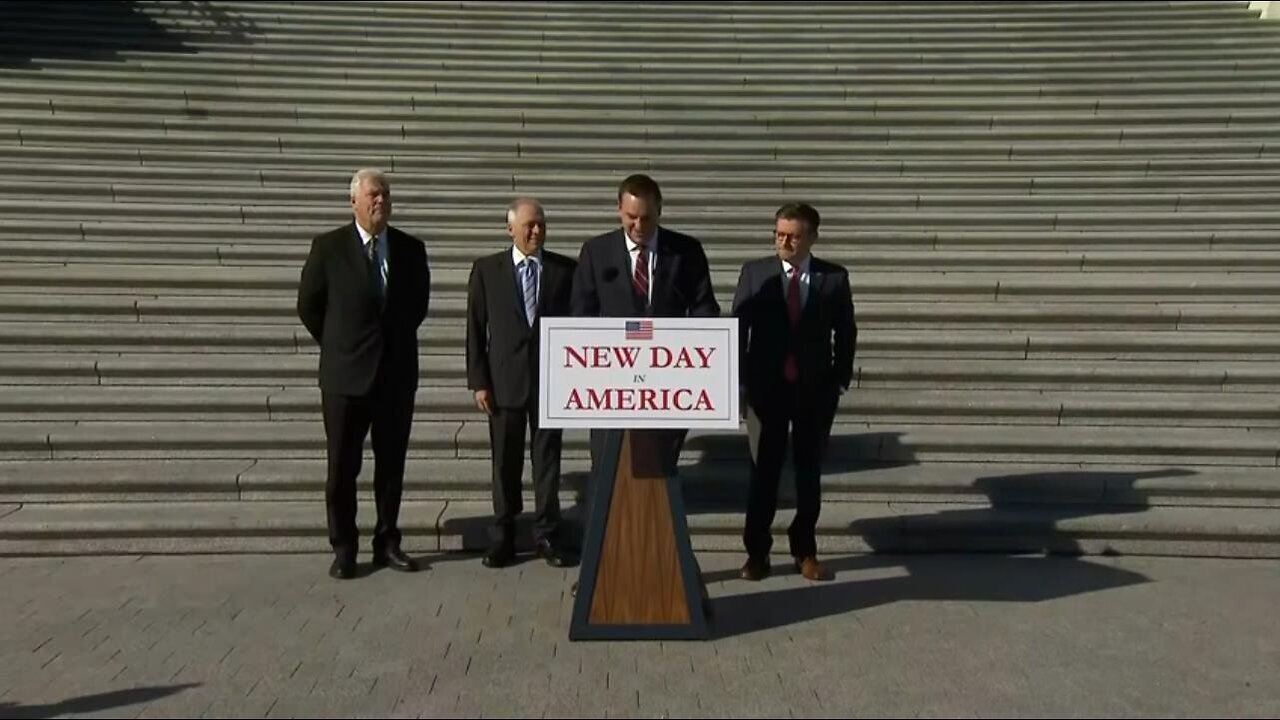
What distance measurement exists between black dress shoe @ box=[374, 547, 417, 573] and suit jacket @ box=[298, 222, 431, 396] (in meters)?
0.80

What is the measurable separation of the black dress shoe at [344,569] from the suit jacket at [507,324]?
966mm

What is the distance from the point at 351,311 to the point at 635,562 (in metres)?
1.70

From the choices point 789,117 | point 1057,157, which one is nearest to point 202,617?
point 789,117

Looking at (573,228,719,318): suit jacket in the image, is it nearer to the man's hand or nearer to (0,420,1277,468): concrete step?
the man's hand

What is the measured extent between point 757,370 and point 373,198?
1.84 m

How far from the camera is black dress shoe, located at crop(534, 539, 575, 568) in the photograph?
454 centimetres

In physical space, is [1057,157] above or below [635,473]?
above

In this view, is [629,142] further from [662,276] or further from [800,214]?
[662,276]

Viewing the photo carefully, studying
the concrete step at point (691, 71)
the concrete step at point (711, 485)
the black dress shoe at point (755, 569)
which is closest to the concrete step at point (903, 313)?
the concrete step at point (711, 485)

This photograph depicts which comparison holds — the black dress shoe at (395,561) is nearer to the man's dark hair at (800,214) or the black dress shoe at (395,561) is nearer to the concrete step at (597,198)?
the man's dark hair at (800,214)

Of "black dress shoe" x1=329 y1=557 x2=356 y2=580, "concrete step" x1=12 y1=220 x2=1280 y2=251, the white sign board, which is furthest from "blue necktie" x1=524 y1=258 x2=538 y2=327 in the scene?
"concrete step" x1=12 y1=220 x2=1280 y2=251

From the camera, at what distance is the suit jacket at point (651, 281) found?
402 centimetres

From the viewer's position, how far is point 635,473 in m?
3.72

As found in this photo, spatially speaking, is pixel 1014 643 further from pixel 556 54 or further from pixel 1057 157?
pixel 556 54
